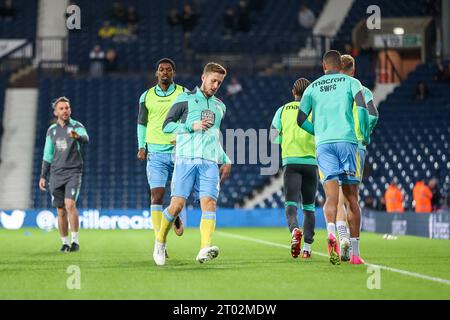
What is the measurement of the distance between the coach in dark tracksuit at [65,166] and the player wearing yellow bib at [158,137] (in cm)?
191

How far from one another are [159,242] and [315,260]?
1.81m

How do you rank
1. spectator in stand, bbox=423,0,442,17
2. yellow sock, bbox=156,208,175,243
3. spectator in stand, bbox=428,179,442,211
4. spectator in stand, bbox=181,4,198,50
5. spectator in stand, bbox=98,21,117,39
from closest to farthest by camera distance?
yellow sock, bbox=156,208,175,243 < spectator in stand, bbox=428,179,442,211 < spectator in stand, bbox=423,0,442,17 < spectator in stand, bbox=98,21,117,39 < spectator in stand, bbox=181,4,198,50

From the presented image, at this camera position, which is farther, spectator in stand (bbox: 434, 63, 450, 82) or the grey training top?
spectator in stand (bbox: 434, 63, 450, 82)

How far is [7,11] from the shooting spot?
33688mm

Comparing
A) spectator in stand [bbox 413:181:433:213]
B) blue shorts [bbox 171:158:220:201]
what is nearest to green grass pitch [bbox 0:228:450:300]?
blue shorts [bbox 171:158:220:201]

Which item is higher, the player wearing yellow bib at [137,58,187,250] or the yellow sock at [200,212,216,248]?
the player wearing yellow bib at [137,58,187,250]

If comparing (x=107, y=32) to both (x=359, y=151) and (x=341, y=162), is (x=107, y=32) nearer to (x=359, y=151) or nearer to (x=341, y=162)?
(x=359, y=151)

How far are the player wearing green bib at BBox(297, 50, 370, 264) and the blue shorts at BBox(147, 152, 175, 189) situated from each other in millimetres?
2084

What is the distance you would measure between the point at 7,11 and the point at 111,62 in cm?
491

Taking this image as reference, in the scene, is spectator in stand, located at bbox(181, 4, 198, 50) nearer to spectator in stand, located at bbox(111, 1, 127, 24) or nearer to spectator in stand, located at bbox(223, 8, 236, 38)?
spectator in stand, located at bbox(223, 8, 236, 38)

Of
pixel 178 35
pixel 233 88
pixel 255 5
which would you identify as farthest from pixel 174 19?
pixel 233 88

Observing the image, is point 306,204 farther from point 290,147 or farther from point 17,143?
point 17,143

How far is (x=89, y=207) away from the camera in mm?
28078

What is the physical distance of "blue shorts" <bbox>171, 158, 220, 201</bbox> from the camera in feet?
31.0
